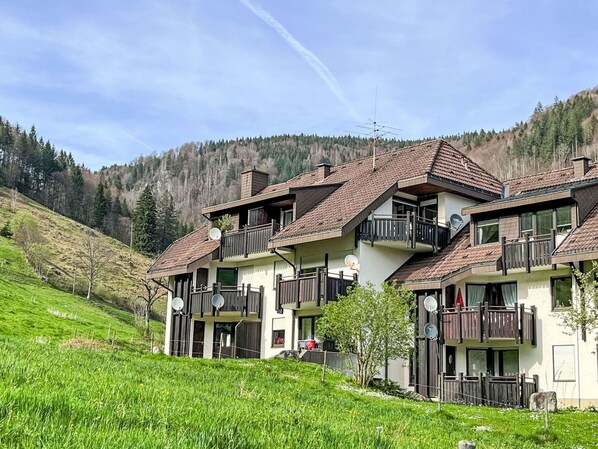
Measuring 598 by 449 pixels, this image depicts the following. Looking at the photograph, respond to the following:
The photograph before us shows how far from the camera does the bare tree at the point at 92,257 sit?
7006 centimetres

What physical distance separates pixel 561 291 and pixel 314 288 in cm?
927

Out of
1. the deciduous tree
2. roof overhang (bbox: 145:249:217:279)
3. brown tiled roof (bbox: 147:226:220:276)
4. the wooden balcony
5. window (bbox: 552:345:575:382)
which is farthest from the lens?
brown tiled roof (bbox: 147:226:220:276)

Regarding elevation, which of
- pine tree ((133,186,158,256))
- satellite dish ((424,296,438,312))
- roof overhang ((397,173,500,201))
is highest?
pine tree ((133,186,158,256))

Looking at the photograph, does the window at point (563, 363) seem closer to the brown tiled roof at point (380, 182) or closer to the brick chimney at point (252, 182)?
the brown tiled roof at point (380, 182)

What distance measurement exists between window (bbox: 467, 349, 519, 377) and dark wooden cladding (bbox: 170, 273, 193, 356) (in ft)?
48.6

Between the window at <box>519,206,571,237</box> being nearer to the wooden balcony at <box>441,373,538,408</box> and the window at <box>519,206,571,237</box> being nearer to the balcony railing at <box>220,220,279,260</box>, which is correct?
the wooden balcony at <box>441,373,538,408</box>

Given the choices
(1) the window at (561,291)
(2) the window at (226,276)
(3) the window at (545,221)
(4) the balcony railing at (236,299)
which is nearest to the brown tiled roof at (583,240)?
(3) the window at (545,221)

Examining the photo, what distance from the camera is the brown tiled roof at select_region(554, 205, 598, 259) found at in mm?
25266

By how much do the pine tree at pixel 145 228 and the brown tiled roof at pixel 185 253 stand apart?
6218cm

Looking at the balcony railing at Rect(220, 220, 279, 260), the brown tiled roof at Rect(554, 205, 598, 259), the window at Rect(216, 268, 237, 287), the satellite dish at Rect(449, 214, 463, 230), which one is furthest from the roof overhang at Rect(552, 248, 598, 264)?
the window at Rect(216, 268, 237, 287)

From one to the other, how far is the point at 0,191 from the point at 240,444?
101 meters

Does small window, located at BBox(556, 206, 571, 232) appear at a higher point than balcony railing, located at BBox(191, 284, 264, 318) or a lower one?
higher

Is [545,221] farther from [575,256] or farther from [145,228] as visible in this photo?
[145,228]

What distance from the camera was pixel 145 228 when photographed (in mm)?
108438
